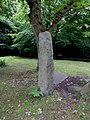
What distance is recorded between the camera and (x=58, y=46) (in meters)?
15.5

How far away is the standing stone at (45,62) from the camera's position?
16.4 feet

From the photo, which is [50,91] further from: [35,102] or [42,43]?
[42,43]

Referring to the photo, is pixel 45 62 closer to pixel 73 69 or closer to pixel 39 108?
pixel 39 108

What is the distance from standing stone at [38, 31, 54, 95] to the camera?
16.4ft

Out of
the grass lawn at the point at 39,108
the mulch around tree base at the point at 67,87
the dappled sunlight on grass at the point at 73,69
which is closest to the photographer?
the grass lawn at the point at 39,108

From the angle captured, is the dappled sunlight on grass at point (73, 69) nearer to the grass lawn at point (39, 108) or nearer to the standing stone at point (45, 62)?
the standing stone at point (45, 62)

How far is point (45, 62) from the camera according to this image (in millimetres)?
4988

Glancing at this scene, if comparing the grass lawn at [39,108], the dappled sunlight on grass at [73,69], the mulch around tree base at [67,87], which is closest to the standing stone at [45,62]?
the grass lawn at [39,108]

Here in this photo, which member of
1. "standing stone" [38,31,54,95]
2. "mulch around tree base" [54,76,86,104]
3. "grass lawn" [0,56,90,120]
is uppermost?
"standing stone" [38,31,54,95]

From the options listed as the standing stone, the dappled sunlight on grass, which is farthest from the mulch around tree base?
the dappled sunlight on grass

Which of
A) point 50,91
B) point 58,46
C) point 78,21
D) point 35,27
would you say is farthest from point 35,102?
point 58,46

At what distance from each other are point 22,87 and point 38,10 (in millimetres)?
3228

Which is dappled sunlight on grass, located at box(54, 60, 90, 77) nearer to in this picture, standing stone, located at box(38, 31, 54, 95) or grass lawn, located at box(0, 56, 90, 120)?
standing stone, located at box(38, 31, 54, 95)

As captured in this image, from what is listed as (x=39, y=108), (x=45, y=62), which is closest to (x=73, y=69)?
(x=45, y=62)
